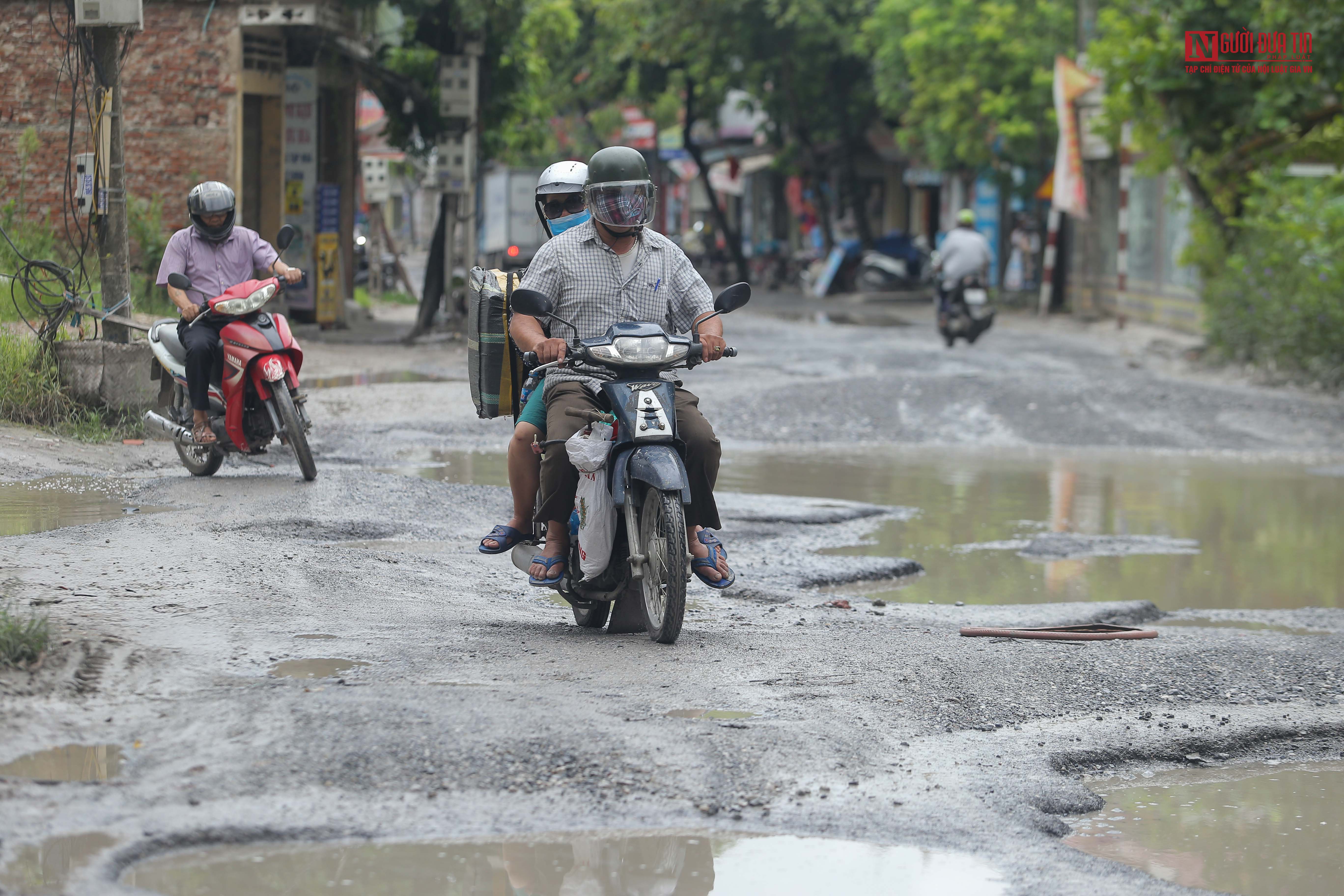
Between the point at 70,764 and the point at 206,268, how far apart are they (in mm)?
5628

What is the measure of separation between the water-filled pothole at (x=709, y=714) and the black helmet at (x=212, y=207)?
17.8 feet

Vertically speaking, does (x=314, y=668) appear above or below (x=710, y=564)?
below

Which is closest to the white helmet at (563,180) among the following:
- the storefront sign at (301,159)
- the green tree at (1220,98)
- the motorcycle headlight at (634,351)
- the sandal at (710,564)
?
the motorcycle headlight at (634,351)

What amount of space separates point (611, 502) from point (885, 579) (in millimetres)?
2335

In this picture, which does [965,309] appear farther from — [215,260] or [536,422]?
[536,422]

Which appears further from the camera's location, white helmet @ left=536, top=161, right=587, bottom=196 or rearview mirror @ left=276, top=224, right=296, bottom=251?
rearview mirror @ left=276, top=224, right=296, bottom=251

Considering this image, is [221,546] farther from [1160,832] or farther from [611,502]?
[1160,832]

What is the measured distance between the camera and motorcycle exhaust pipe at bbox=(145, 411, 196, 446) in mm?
8680

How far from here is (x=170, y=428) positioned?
28.9 feet

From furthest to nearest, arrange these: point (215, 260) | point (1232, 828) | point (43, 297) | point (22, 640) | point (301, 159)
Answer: point (301, 159)
point (43, 297)
point (215, 260)
point (22, 640)
point (1232, 828)

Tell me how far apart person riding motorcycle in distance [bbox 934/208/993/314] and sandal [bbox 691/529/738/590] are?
599 inches

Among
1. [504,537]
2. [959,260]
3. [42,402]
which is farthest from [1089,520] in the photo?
[959,260]

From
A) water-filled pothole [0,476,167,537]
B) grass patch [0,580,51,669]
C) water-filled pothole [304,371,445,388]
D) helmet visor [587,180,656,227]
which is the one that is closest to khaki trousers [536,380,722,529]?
helmet visor [587,180,656,227]

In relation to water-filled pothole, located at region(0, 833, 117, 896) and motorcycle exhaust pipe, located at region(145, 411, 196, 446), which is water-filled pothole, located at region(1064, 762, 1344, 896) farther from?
motorcycle exhaust pipe, located at region(145, 411, 196, 446)
